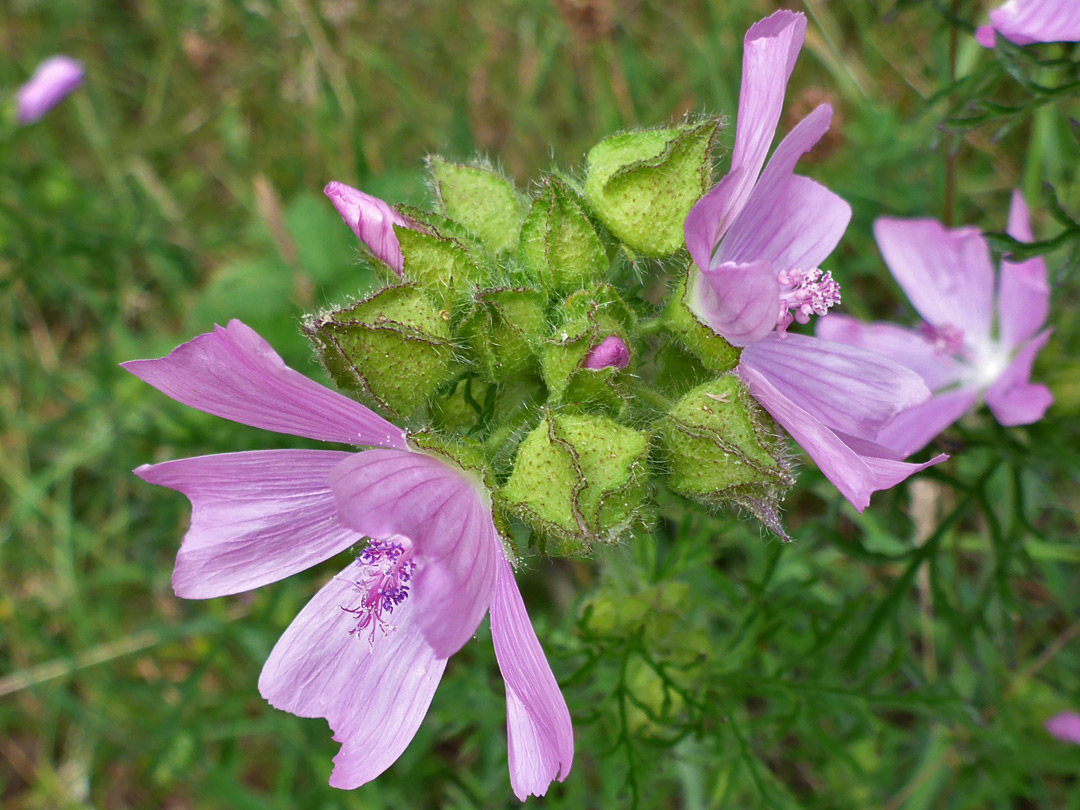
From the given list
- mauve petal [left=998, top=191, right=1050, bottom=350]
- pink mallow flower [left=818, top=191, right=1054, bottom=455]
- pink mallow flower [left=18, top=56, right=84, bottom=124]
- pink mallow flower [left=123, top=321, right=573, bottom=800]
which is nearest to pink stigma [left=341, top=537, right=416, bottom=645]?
pink mallow flower [left=123, top=321, right=573, bottom=800]

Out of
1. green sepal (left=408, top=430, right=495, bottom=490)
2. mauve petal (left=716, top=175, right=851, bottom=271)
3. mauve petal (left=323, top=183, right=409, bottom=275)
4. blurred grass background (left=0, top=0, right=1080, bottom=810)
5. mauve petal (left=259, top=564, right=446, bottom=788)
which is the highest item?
mauve petal (left=323, top=183, right=409, bottom=275)

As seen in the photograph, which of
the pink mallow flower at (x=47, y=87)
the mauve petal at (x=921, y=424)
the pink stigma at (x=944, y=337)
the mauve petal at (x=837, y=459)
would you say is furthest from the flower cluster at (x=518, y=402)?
the pink mallow flower at (x=47, y=87)

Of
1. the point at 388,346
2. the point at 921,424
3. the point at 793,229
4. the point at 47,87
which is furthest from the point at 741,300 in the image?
the point at 47,87

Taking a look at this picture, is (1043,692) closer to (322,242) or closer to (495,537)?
(495,537)

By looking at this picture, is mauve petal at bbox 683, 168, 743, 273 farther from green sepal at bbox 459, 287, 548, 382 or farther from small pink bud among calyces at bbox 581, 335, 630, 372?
green sepal at bbox 459, 287, 548, 382

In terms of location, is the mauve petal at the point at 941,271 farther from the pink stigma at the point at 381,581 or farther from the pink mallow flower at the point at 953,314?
the pink stigma at the point at 381,581

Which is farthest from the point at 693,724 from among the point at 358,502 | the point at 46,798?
the point at 46,798
